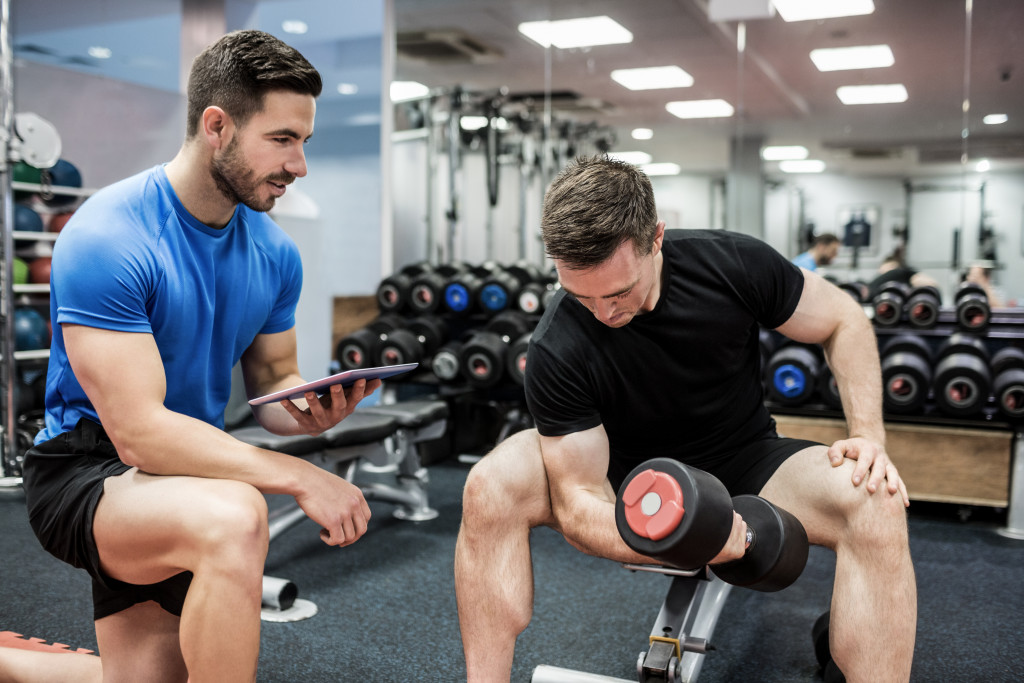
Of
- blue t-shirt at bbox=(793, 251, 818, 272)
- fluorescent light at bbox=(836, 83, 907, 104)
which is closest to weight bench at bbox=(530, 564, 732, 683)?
blue t-shirt at bbox=(793, 251, 818, 272)

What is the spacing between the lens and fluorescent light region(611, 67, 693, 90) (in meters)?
5.20

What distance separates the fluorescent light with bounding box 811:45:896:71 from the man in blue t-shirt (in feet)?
13.8

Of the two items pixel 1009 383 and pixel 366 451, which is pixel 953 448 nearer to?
pixel 1009 383

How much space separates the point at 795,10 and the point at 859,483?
414 cm

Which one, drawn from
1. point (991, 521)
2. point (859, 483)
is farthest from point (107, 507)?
point (991, 521)

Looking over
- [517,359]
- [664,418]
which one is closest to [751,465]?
[664,418]

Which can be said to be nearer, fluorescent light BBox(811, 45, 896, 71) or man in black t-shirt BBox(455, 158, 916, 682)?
man in black t-shirt BBox(455, 158, 916, 682)

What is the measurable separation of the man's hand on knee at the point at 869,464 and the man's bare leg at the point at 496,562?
21.2 inches

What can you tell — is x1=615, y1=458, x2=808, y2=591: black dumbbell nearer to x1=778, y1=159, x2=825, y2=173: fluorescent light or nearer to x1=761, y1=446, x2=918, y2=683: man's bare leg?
x1=761, y1=446, x2=918, y2=683: man's bare leg

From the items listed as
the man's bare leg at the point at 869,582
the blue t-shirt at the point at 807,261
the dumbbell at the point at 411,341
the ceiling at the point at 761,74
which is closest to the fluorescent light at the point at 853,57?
the ceiling at the point at 761,74

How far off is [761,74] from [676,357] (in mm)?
3921

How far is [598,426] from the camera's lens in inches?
61.9

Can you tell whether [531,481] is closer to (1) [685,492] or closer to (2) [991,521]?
(1) [685,492]

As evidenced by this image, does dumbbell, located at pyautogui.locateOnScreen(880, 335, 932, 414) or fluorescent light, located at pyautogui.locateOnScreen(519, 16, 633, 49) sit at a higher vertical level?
fluorescent light, located at pyautogui.locateOnScreen(519, 16, 633, 49)
